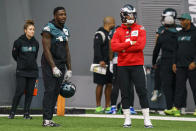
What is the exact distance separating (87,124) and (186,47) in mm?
3880

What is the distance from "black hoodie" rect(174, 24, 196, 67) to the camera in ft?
47.7

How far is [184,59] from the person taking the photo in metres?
14.6

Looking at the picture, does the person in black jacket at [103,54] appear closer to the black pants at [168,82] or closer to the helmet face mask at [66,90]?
the black pants at [168,82]

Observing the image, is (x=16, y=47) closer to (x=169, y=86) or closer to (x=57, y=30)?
(x=57, y=30)

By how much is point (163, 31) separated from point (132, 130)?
5024mm

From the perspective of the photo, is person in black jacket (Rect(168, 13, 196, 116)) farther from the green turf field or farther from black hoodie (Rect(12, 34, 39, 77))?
black hoodie (Rect(12, 34, 39, 77))

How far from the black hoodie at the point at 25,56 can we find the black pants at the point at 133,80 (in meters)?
2.92

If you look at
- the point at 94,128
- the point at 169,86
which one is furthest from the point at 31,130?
the point at 169,86

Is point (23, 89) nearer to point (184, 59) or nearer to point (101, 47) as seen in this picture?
point (101, 47)

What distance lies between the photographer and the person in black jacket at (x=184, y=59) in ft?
47.7

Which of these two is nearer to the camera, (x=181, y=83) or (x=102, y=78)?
(x=181, y=83)

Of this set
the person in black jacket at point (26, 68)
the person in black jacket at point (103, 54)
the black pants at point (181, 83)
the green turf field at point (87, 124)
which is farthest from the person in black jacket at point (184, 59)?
the person in black jacket at point (26, 68)

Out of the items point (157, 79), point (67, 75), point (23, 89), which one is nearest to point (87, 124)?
point (67, 75)

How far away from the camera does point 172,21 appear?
14.8 m
